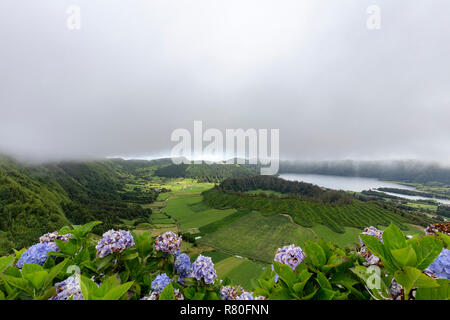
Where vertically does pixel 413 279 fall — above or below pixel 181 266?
above

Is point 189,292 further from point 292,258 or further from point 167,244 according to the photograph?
→ point 292,258

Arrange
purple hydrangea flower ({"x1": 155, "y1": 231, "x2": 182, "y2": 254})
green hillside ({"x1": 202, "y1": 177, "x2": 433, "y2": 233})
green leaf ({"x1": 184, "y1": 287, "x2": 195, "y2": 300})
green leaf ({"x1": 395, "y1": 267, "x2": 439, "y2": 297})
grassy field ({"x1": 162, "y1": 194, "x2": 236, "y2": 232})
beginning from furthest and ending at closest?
1. grassy field ({"x1": 162, "y1": 194, "x2": 236, "y2": 232})
2. green hillside ({"x1": 202, "y1": 177, "x2": 433, "y2": 233})
3. purple hydrangea flower ({"x1": 155, "y1": 231, "x2": 182, "y2": 254})
4. green leaf ({"x1": 184, "y1": 287, "x2": 195, "y2": 300})
5. green leaf ({"x1": 395, "y1": 267, "x2": 439, "y2": 297})

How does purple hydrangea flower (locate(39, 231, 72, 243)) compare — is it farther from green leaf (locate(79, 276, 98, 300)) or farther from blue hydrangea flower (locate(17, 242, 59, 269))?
green leaf (locate(79, 276, 98, 300))

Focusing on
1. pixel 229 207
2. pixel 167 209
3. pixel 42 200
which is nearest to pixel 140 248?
pixel 229 207

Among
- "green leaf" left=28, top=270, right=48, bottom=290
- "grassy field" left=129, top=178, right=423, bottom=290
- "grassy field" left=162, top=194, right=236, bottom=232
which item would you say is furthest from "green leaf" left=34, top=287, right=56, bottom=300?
"grassy field" left=162, top=194, right=236, bottom=232

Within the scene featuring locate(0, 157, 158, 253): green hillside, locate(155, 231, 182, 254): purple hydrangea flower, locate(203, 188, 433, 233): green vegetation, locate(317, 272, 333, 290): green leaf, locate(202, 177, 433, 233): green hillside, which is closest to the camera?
locate(317, 272, 333, 290): green leaf

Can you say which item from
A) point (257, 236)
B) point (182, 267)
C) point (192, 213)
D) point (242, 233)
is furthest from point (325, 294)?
point (192, 213)
